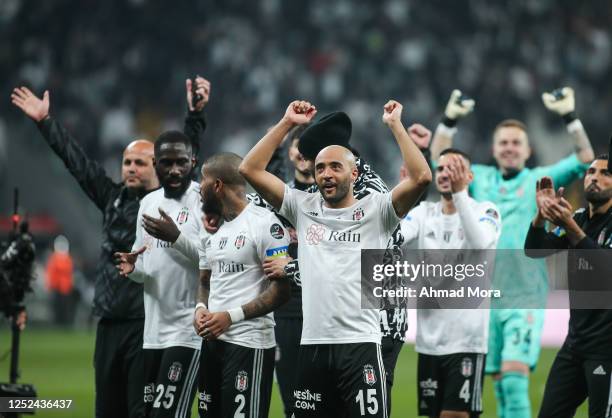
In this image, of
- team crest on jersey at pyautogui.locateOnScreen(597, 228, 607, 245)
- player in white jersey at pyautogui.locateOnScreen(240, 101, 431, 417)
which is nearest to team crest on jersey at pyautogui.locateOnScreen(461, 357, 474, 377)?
team crest on jersey at pyautogui.locateOnScreen(597, 228, 607, 245)

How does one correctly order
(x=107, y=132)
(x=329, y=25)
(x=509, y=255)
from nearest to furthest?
(x=509, y=255), (x=107, y=132), (x=329, y=25)

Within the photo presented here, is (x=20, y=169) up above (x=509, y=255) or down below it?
above

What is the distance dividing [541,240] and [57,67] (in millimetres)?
19160

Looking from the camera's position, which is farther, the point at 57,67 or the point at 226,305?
the point at 57,67

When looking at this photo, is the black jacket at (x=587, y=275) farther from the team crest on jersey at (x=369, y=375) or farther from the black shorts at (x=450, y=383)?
the team crest on jersey at (x=369, y=375)

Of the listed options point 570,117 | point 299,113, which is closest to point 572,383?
point 299,113

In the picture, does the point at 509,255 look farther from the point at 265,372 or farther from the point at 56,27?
the point at 56,27

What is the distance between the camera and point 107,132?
23.6 m

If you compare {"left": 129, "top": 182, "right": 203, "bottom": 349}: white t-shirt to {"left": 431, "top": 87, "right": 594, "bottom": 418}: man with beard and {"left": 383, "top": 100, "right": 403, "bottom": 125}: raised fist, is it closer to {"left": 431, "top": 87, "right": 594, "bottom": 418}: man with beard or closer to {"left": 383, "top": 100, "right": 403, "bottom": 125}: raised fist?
{"left": 383, "top": 100, "right": 403, "bottom": 125}: raised fist

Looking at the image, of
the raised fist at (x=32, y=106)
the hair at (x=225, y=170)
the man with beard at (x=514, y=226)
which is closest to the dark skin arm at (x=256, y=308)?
the hair at (x=225, y=170)

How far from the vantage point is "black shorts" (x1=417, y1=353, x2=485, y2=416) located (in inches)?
316

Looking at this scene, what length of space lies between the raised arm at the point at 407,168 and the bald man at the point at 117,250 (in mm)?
2426

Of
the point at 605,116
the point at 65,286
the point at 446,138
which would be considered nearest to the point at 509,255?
the point at 446,138

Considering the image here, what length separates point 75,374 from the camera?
14344 mm
